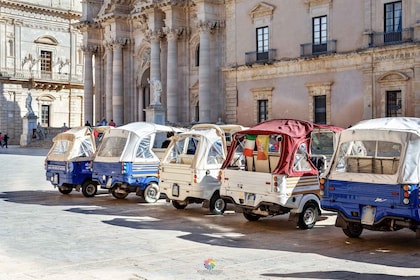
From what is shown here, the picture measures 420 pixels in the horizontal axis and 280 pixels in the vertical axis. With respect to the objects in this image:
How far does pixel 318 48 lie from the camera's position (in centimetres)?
3200

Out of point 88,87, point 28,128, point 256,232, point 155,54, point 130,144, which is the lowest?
point 256,232

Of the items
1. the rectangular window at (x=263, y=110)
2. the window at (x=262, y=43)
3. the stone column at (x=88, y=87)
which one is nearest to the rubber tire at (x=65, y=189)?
the rectangular window at (x=263, y=110)

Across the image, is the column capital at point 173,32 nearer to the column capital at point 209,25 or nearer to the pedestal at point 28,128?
the column capital at point 209,25

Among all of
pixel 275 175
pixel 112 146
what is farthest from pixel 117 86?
pixel 275 175

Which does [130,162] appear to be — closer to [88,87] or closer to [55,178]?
[55,178]

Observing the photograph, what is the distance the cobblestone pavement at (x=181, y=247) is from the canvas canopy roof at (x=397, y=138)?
1.24 meters

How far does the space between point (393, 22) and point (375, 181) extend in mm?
20122

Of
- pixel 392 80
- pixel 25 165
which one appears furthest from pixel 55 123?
pixel 392 80

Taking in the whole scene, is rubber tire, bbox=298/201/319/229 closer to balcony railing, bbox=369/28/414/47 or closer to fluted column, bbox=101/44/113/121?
balcony railing, bbox=369/28/414/47

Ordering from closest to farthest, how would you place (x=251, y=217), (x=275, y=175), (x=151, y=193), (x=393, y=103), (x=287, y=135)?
1. (x=275, y=175)
2. (x=287, y=135)
3. (x=251, y=217)
4. (x=151, y=193)
5. (x=393, y=103)

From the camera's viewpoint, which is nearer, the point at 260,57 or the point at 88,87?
the point at 260,57

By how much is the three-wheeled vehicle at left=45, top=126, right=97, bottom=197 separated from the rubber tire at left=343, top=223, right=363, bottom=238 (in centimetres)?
913

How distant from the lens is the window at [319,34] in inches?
1250

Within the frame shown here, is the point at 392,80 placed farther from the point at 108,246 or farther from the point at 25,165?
the point at 108,246
